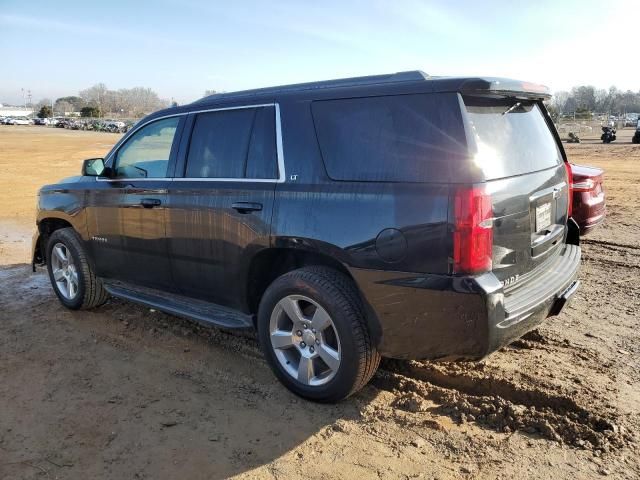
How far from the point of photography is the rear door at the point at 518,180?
3045 mm

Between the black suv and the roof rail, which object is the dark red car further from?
the roof rail

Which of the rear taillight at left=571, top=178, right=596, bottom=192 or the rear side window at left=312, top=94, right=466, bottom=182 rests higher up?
the rear side window at left=312, top=94, right=466, bottom=182

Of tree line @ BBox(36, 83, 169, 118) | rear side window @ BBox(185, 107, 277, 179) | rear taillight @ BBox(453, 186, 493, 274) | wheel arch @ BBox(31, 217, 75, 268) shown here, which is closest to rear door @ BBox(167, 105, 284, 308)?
rear side window @ BBox(185, 107, 277, 179)

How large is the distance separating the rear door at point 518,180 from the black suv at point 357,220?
0.01 metres

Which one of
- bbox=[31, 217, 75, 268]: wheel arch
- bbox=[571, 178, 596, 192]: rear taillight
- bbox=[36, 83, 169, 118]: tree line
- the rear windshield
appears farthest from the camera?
bbox=[36, 83, 169, 118]: tree line

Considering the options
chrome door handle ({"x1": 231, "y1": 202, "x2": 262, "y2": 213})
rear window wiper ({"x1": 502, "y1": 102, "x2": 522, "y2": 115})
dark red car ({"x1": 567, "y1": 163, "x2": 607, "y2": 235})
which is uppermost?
rear window wiper ({"x1": 502, "y1": 102, "x2": 522, "y2": 115})

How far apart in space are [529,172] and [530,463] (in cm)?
173

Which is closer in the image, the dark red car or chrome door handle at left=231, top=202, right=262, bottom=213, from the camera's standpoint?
chrome door handle at left=231, top=202, right=262, bottom=213

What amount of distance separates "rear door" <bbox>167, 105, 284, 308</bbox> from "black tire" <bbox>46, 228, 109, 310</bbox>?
137cm

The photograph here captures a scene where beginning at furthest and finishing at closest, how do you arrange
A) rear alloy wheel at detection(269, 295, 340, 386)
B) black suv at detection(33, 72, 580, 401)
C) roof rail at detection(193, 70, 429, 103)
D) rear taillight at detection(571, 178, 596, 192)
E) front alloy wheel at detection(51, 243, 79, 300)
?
1. rear taillight at detection(571, 178, 596, 192)
2. front alloy wheel at detection(51, 243, 79, 300)
3. rear alloy wheel at detection(269, 295, 340, 386)
4. roof rail at detection(193, 70, 429, 103)
5. black suv at detection(33, 72, 580, 401)

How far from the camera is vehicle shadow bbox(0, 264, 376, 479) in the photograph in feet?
10.0

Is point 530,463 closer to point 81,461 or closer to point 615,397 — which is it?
point 615,397

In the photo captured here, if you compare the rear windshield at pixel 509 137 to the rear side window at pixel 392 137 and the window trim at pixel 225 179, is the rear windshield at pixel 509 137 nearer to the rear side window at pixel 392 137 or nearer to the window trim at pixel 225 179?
the rear side window at pixel 392 137

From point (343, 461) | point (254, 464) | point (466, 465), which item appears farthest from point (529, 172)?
point (254, 464)
